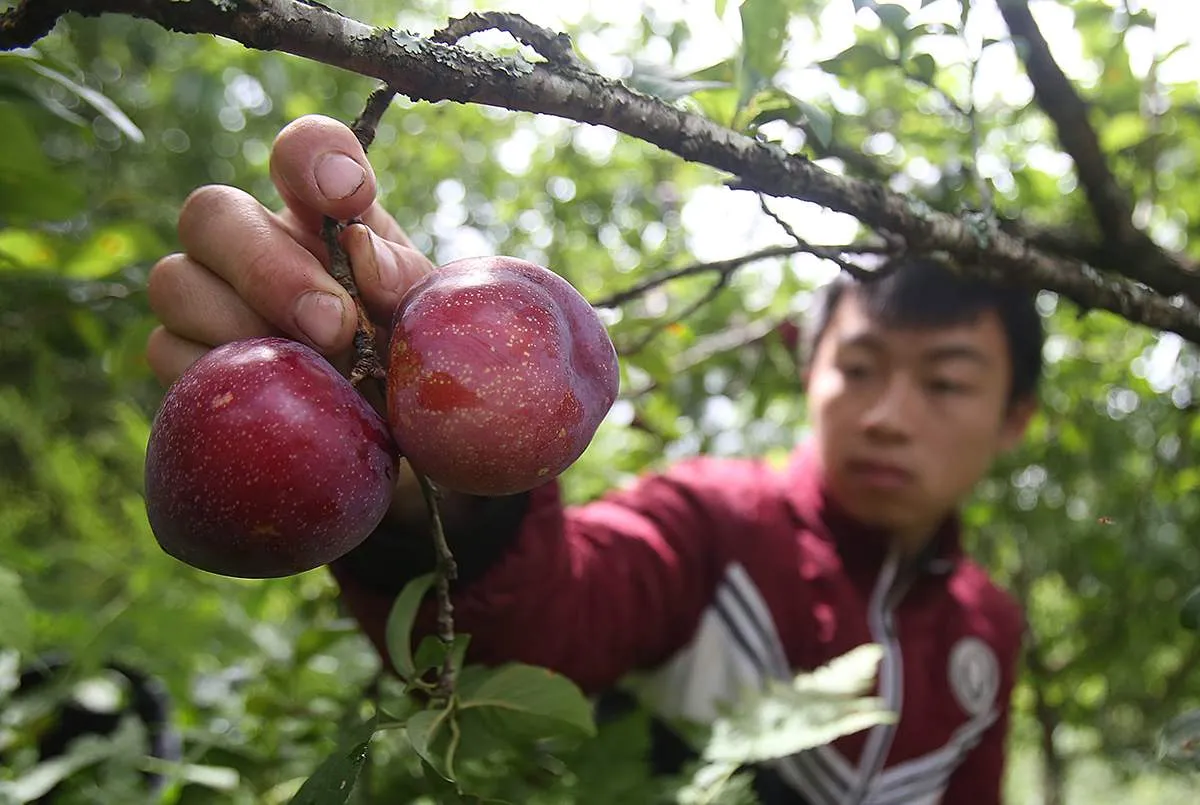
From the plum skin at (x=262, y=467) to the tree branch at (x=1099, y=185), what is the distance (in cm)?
87

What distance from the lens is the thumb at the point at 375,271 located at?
19.4 inches

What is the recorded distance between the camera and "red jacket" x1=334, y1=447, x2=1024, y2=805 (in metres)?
1.14

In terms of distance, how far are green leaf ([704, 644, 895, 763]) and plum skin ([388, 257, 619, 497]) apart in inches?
18.4

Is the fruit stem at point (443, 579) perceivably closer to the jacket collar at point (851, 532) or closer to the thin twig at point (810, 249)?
the thin twig at point (810, 249)

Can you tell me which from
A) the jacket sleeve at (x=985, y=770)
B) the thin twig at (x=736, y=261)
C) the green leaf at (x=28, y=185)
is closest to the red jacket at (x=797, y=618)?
the jacket sleeve at (x=985, y=770)

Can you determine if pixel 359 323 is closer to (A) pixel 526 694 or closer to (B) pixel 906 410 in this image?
(A) pixel 526 694

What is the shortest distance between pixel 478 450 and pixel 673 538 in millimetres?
866

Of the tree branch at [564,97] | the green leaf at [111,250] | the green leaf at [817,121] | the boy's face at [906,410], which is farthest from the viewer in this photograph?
the boy's face at [906,410]

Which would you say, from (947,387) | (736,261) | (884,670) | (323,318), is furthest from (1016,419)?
(323,318)

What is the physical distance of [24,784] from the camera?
786 millimetres

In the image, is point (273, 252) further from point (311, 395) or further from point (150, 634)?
point (150, 634)

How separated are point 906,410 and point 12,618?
0.97 m

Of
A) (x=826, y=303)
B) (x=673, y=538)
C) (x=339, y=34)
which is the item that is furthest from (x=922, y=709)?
(x=339, y=34)

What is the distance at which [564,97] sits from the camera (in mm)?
485
